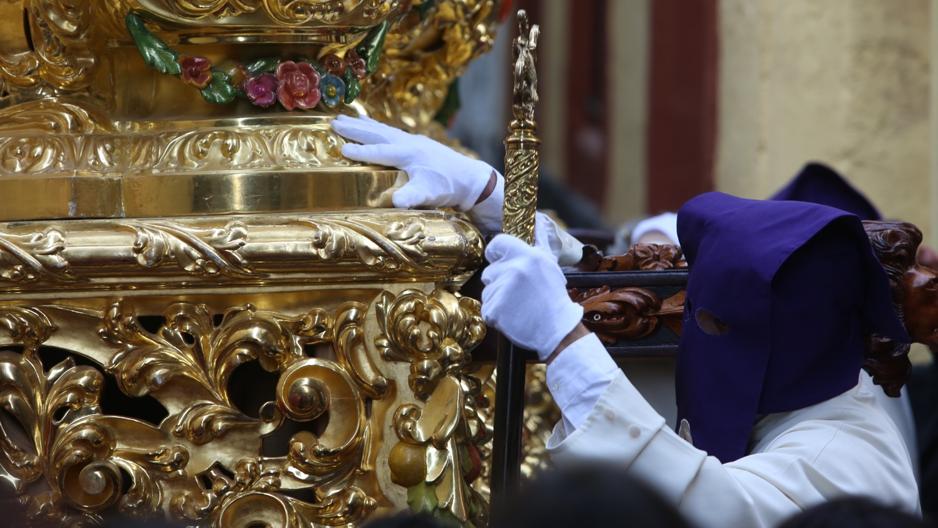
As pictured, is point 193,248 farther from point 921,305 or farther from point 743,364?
point 921,305

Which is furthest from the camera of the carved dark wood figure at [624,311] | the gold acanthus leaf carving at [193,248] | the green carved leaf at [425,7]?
the green carved leaf at [425,7]

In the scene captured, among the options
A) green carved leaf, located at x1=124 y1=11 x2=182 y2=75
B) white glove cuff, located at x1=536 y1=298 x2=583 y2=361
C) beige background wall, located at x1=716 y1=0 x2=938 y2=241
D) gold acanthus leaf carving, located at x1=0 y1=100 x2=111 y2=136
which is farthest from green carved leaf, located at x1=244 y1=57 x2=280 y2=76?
beige background wall, located at x1=716 y1=0 x2=938 y2=241

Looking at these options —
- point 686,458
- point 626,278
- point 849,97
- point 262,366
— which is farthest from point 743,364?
point 849,97

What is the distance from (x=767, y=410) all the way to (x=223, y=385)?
2.41 ft

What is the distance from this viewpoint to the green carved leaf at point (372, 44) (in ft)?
8.54

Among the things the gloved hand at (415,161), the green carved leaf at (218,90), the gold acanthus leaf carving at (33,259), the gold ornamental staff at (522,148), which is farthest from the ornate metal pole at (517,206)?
the gold acanthus leaf carving at (33,259)

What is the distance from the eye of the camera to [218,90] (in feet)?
8.07

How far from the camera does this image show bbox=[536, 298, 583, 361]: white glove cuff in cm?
220

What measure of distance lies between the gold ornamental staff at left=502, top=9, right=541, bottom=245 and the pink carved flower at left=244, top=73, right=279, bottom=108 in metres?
0.39

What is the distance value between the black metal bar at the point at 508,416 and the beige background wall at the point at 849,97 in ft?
10.4

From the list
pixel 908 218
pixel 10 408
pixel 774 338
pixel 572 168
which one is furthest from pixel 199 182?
pixel 572 168

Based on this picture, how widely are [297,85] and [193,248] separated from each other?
332mm

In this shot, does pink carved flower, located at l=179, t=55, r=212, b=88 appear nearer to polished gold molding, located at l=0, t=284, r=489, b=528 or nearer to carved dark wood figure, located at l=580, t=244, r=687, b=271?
polished gold molding, located at l=0, t=284, r=489, b=528

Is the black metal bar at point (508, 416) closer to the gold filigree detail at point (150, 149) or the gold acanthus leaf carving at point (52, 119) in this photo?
the gold filigree detail at point (150, 149)
